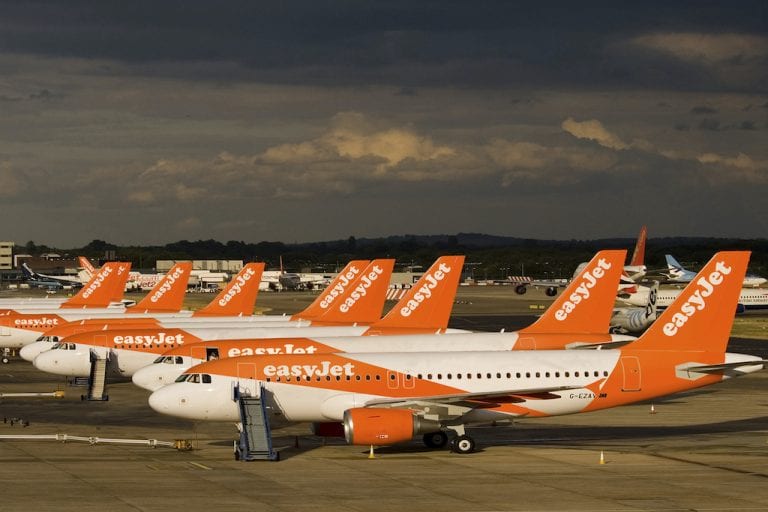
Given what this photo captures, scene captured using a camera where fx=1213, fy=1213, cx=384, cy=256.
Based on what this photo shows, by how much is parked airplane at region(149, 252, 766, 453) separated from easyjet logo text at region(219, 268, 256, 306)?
4354 cm

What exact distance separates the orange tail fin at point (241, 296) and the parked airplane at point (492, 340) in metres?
32.6

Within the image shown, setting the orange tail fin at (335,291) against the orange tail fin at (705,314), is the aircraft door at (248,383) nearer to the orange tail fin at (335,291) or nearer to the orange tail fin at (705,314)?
the orange tail fin at (705,314)

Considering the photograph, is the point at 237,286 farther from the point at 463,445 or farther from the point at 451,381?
the point at 463,445

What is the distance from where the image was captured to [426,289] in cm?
6944

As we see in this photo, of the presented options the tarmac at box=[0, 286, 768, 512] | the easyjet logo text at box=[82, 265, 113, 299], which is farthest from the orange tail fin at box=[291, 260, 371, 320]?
the easyjet logo text at box=[82, 265, 113, 299]

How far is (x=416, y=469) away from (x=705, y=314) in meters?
13.9

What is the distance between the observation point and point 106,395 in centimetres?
6944

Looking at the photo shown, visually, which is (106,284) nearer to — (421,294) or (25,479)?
(421,294)

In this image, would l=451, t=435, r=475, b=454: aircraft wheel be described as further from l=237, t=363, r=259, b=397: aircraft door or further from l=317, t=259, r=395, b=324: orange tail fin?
l=317, t=259, r=395, b=324: orange tail fin

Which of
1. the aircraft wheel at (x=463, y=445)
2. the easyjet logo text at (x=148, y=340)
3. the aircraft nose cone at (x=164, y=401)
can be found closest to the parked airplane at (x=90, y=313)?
the easyjet logo text at (x=148, y=340)

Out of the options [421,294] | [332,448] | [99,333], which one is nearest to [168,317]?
[99,333]

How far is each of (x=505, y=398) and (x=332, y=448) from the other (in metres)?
7.48

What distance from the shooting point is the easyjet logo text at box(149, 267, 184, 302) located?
324ft

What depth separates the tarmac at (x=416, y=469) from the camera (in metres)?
35.5
